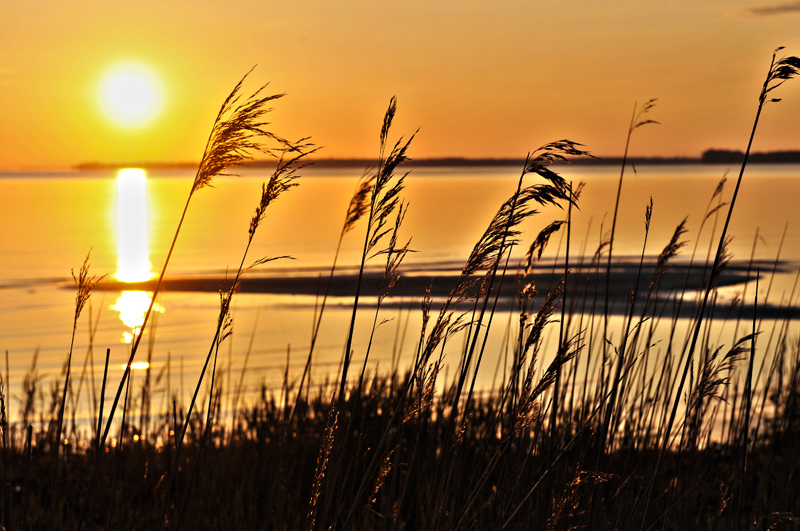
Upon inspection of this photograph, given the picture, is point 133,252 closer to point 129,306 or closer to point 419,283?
point 129,306

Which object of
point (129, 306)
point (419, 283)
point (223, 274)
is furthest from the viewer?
point (223, 274)

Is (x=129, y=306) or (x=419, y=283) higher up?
(x=419, y=283)

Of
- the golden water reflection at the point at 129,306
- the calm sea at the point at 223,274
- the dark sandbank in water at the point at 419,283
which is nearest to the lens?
the calm sea at the point at 223,274

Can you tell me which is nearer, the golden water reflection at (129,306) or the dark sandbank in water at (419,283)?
the golden water reflection at (129,306)

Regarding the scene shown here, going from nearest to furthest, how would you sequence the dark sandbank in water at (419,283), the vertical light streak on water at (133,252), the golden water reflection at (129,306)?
the golden water reflection at (129,306) → the dark sandbank in water at (419,283) → the vertical light streak on water at (133,252)

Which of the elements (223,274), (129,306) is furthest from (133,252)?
(129,306)

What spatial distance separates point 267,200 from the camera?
→ 72.2 inches

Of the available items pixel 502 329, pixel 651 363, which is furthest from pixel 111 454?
pixel 502 329

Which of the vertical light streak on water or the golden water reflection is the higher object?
the vertical light streak on water

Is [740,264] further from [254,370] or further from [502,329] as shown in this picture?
[254,370]

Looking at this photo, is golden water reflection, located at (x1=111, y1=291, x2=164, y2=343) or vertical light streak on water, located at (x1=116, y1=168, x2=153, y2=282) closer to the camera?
golden water reflection, located at (x1=111, y1=291, x2=164, y2=343)

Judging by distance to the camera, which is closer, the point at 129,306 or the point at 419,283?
the point at 129,306

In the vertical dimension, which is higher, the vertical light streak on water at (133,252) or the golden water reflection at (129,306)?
the vertical light streak on water at (133,252)

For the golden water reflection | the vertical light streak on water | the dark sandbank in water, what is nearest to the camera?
the golden water reflection
